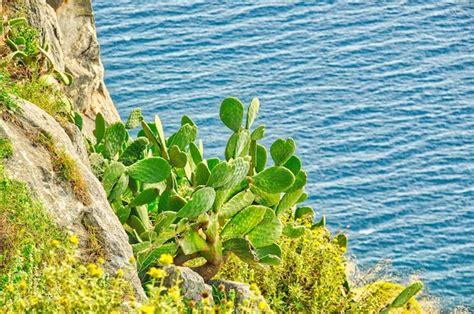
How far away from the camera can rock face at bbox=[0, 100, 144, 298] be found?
20.9ft

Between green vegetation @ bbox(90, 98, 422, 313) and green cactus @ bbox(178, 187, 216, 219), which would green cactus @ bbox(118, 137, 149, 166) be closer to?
green vegetation @ bbox(90, 98, 422, 313)

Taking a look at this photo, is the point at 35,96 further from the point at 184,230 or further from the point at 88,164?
the point at 184,230

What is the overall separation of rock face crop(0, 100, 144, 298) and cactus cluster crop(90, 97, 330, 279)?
0.84 m

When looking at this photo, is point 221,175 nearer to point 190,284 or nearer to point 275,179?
point 275,179

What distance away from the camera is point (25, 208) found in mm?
6055

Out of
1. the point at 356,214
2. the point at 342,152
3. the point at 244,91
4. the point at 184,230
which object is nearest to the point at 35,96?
the point at 184,230

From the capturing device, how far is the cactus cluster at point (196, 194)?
762 centimetres

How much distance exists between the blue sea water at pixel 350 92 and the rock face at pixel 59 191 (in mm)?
→ 15563

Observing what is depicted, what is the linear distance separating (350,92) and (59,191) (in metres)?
25.2

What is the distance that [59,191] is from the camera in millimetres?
6496

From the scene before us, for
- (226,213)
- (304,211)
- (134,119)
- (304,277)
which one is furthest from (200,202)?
(304,211)

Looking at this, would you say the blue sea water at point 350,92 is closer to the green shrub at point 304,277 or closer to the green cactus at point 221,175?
the green shrub at point 304,277

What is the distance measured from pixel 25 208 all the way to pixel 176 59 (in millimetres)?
26706

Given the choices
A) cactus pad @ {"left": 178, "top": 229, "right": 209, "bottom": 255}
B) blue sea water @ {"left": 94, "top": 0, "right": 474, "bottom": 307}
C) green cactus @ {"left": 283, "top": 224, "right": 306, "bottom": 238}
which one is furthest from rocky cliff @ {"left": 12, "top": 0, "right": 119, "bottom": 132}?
blue sea water @ {"left": 94, "top": 0, "right": 474, "bottom": 307}
